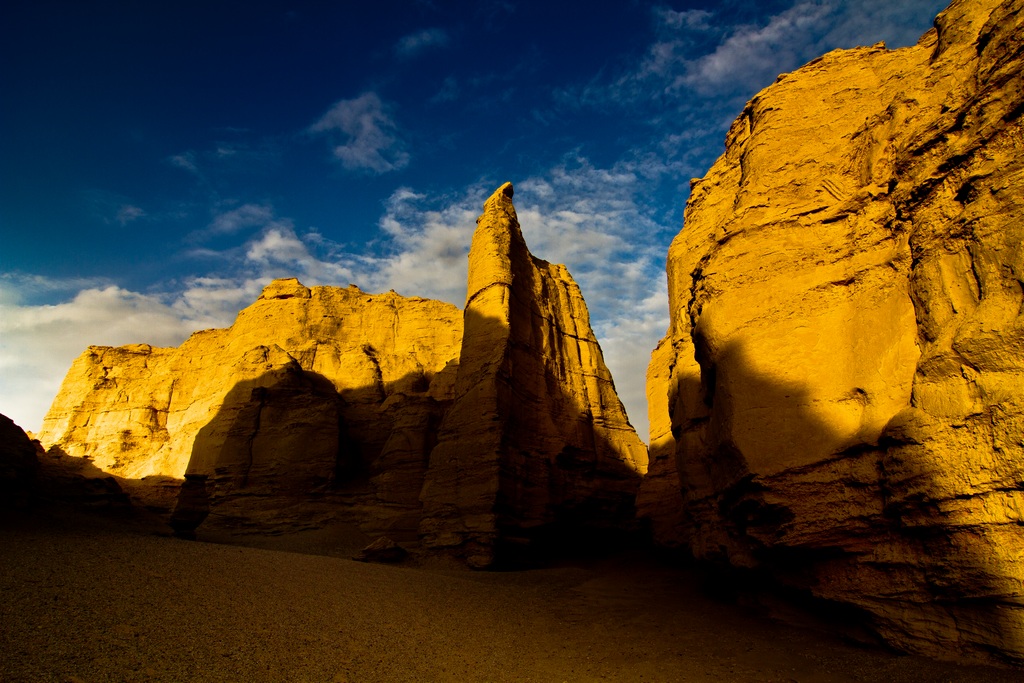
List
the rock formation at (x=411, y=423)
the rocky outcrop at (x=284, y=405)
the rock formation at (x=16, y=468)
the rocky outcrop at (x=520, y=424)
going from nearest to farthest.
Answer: the rock formation at (x=16, y=468)
the rocky outcrop at (x=520, y=424)
the rock formation at (x=411, y=423)
the rocky outcrop at (x=284, y=405)

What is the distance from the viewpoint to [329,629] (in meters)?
8.90

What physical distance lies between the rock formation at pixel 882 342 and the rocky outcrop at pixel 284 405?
1951 centimetres

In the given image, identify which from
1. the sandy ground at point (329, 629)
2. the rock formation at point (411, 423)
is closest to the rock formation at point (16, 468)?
the sandy ground at point (329, 629)

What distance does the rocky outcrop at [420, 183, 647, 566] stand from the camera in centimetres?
1969

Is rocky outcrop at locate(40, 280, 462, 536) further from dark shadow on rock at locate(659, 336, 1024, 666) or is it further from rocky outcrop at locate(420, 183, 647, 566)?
dark shadow on rock at locate(659, 336, 1024, 666)

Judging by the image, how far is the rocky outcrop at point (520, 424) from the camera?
1969cm

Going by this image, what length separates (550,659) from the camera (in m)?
8.53

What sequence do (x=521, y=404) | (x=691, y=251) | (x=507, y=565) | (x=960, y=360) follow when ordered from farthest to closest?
(x=521, y=404) < (x=507, y=565) < (x=691, y=251) < (x=960, y=360)

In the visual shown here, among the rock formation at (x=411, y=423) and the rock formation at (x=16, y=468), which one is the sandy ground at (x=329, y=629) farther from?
the rock formation at (x=411, y=423)

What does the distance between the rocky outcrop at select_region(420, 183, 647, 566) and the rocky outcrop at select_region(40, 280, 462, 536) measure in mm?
6141

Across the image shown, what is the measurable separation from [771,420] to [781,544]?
1.76 m

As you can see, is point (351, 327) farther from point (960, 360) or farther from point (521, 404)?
point (960, 360)

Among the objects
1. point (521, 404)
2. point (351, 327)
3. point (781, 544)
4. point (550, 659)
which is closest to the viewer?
point (781, 544)

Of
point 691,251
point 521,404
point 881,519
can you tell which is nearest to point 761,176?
point 691,251
